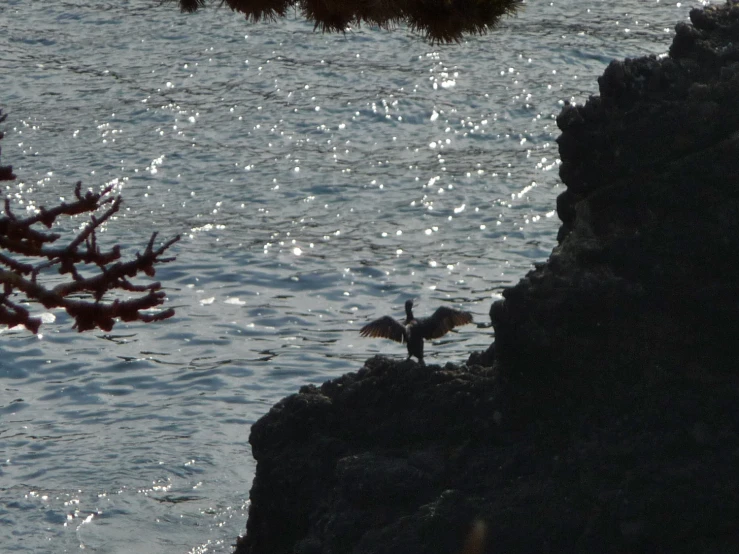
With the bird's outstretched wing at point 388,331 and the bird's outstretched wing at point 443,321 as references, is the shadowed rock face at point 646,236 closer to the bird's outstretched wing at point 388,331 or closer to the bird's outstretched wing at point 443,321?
the bird's outstretched wing at point 443,321

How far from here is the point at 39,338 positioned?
11539 millimetres

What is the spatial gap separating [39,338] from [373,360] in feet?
19.4

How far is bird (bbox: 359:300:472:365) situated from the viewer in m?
8.05

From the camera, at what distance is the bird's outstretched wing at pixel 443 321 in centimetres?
802

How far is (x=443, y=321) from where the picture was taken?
8109 mm

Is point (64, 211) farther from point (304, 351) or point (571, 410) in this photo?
point (304, 351)

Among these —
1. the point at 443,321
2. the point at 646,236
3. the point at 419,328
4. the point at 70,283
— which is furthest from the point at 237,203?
the point at 70,283

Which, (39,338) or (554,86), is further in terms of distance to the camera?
(554,86)

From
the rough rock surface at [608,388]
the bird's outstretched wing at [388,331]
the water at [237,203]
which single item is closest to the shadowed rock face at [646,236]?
the rough rock surface at [608,388]

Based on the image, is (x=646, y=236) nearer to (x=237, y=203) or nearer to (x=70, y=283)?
(x=70, y=283)

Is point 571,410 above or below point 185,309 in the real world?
above

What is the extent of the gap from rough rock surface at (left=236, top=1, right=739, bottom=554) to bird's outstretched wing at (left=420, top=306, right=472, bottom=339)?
1716mm

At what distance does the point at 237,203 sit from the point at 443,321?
23.5 feet

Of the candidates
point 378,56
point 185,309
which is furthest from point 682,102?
point 378,56
